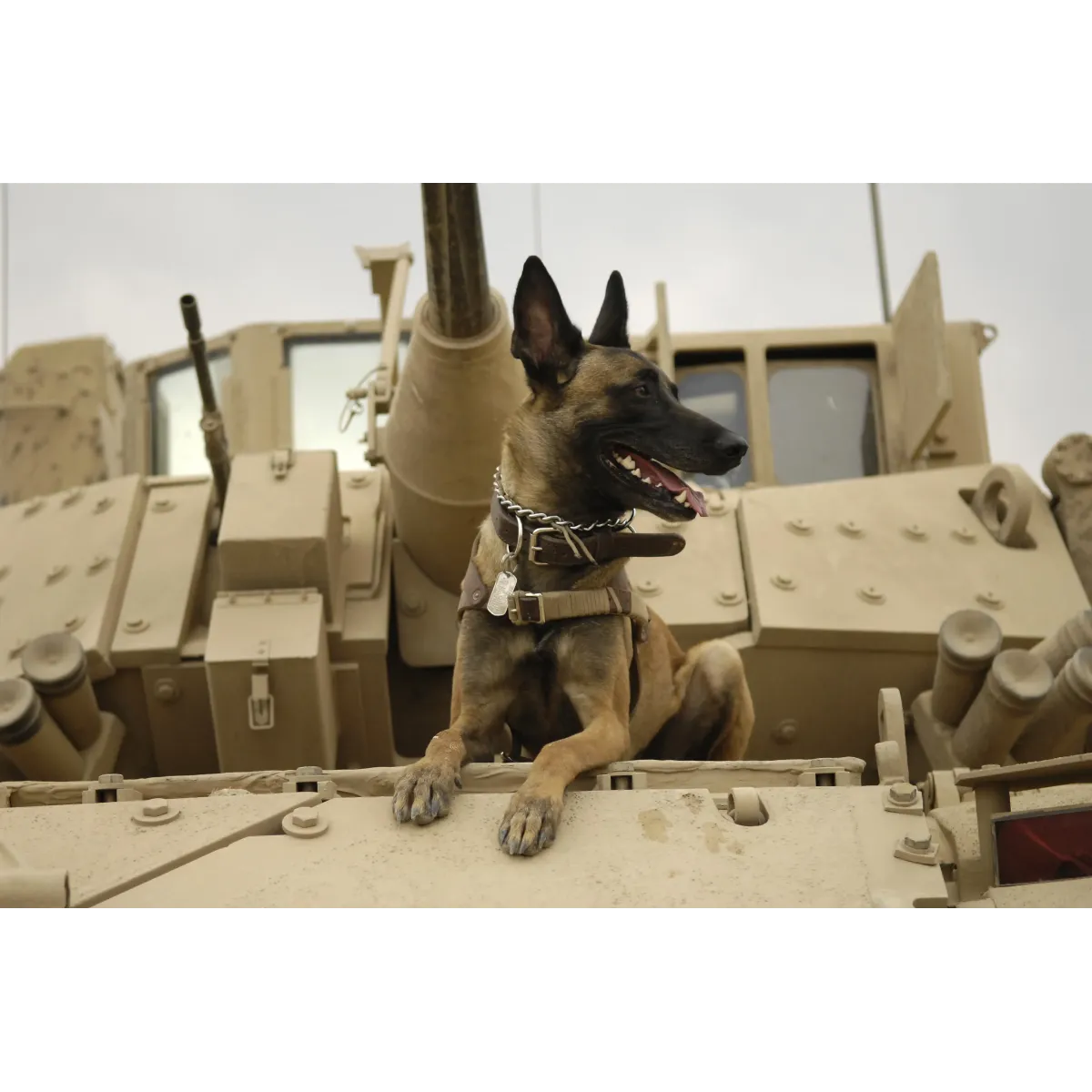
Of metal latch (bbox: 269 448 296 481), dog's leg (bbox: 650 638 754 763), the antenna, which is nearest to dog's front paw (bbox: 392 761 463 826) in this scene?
dog's leg (bbox: 650 638 754 763)

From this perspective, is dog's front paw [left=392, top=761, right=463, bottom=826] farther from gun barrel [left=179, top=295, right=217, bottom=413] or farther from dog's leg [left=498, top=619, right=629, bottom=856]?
gun barrel [left=179, top=295, right=217, bottom=413]

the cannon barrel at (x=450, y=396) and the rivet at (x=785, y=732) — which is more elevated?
the cannon barrel at (x=450, y=396)

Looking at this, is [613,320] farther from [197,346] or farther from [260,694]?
[197,346]

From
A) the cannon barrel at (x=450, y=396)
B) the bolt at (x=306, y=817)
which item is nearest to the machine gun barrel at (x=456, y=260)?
the cannon barrel at (x=450, y=396)

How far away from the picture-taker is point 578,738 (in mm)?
4723

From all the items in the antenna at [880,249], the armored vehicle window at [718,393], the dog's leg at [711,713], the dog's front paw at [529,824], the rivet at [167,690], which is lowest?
the dog's front paw at [529,824]

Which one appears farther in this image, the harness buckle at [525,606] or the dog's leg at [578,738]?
the harness buckle at [525,606]

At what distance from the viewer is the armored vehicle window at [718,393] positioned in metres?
8.97

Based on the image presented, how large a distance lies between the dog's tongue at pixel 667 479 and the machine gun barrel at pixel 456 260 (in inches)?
60.9

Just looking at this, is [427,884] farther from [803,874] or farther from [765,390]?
[765,390]

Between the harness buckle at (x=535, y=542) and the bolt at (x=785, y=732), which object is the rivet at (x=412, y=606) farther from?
the harness buckle at (x=535, y=542)

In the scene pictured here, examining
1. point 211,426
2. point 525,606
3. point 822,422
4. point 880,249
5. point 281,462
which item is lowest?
point 525,606

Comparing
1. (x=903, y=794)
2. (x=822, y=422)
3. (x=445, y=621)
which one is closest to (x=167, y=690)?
(x=445, y=621)

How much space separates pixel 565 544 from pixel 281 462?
228 cm
